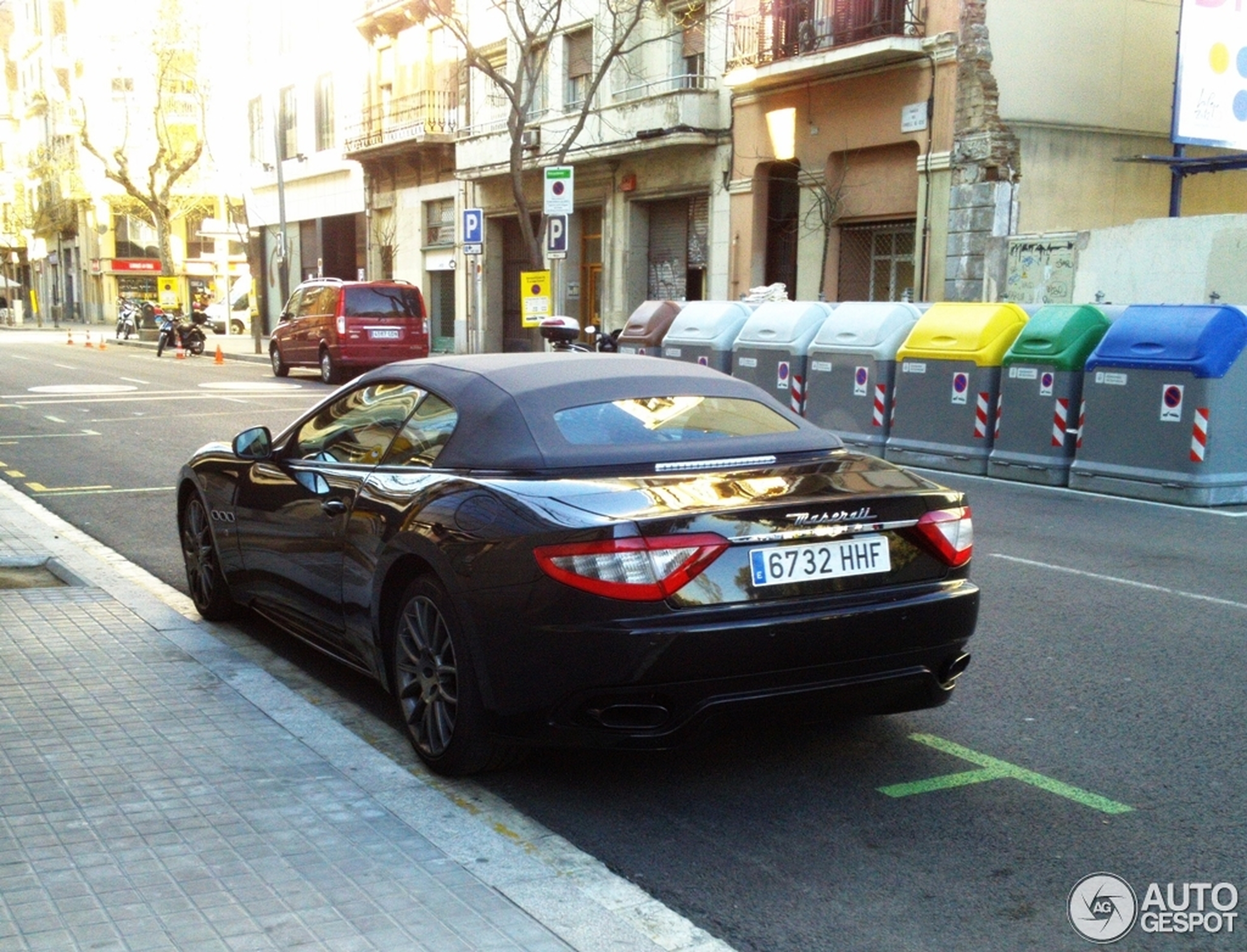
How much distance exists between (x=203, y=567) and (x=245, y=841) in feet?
10.3

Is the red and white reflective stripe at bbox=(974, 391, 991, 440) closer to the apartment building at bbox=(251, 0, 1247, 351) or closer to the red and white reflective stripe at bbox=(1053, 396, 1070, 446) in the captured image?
the red and white reflective stripe at bbox=(1053, 396, 1070, 446)

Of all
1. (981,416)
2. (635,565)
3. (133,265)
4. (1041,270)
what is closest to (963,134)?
(1041,270)

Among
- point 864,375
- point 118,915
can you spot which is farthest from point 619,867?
point 864,375

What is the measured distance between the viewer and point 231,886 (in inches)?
139

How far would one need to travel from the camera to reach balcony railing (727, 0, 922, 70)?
2205 cm

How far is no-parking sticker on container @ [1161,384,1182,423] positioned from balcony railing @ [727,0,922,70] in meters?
12.0

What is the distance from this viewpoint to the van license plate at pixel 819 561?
409cm

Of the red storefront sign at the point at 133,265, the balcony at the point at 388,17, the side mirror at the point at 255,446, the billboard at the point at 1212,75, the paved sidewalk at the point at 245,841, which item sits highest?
the balcony at the point at 388,17

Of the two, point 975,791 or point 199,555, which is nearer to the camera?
point 975,791

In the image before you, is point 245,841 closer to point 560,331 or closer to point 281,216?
point 560,331

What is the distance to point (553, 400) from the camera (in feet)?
15.9

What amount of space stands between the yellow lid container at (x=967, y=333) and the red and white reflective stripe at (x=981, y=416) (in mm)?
329

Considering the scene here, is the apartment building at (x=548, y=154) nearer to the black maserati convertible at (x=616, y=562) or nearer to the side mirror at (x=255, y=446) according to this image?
the side mirror at (x=255, y=446)

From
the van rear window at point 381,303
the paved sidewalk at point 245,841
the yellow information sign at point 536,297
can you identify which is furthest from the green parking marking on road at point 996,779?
the van rear window at point 381,303
